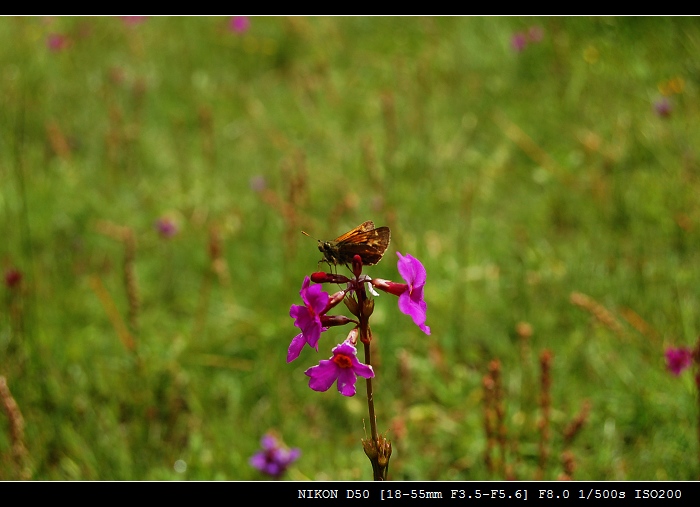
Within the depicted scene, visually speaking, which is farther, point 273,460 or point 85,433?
point 85,433

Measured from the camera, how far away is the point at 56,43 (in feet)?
19.2

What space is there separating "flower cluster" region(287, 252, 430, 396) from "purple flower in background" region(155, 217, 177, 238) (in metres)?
2.70

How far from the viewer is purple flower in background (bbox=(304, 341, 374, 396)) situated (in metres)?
1.40

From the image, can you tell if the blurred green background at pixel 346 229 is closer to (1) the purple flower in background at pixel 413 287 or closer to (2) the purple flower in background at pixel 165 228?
(2) the purple flower in background at pixel 165 228

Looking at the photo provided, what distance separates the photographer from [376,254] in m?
1.44

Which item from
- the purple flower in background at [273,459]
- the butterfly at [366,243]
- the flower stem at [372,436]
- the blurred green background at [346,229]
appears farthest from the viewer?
Answer: the blurred green background at [346,229]

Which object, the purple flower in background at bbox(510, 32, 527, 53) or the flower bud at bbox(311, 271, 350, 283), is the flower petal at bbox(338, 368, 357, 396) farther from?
the purple flower in background at bbox(510, 32, 527, 53)

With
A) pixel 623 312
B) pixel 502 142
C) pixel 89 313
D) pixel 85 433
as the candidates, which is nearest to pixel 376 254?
pixel 85 433

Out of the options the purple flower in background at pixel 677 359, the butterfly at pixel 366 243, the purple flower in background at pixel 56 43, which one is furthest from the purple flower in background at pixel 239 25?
the butterfly at pixel 366 243

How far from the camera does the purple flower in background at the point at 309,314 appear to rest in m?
1.35

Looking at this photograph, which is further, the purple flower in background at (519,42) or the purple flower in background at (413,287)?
the purple flower in background at (519,42)

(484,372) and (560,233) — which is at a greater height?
(560,233)

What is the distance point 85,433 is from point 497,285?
200 cm

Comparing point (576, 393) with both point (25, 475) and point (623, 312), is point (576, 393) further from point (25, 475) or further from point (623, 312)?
point (25, 475)
